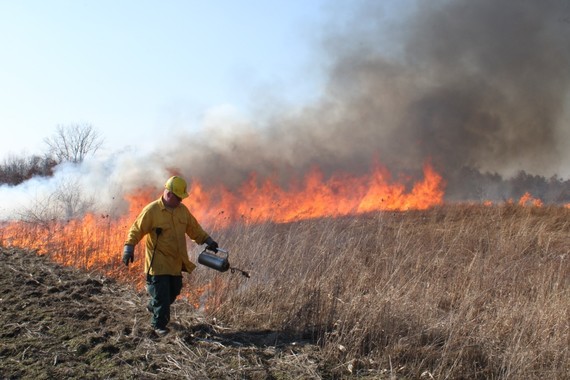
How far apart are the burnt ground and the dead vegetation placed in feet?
0.05

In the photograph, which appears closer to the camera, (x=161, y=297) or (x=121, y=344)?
(x=121, y=344)

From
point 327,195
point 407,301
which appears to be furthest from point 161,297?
point 327,195

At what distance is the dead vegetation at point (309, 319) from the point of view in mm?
3738

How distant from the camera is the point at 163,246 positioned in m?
4.79

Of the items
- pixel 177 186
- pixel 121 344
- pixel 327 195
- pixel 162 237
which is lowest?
pixel 121 344

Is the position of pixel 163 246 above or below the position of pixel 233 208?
below

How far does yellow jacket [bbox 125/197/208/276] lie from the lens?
187 inches

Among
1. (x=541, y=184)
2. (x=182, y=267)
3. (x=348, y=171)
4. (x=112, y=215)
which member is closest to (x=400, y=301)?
(x=182, y=267)

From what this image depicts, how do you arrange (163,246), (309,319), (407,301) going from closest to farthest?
1. (407,301)
2. (309,319)
3. (163,246)

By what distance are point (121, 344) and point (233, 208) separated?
9179 millimetres

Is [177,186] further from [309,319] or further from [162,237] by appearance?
[309,319]

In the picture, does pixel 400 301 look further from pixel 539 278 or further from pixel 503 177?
pixel 503 177

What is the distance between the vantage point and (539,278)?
5.22 m

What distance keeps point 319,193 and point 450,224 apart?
584cm
